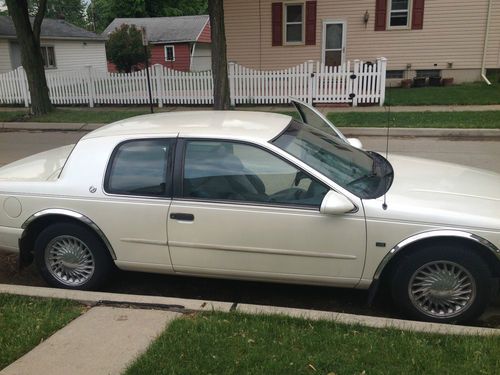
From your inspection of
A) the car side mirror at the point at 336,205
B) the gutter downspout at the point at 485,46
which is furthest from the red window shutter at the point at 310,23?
the car side mirror at the point at 336,205

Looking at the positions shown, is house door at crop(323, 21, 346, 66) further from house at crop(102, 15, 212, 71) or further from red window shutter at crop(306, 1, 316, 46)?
house at crop(102, 15, 212, 71)

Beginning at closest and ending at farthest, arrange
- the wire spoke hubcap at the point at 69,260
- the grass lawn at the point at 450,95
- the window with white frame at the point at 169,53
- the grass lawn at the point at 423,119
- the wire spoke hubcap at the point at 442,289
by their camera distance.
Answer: the wire spoke hubcap at the point at 442,289 < the wire spoke hubcap at the point at 69,260 < the grass lawn at the point at 423,119 < the grass lawn at the point at 450,95 < the window with white frame at the point at 169,53

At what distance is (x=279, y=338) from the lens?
320 centimetres

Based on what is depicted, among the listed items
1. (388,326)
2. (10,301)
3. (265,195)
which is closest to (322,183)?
(265,195)

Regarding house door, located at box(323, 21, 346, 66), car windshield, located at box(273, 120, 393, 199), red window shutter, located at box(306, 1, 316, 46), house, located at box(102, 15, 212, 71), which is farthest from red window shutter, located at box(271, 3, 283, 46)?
house, located at box(102, 15, 212, 71)

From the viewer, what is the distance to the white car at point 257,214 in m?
3.49

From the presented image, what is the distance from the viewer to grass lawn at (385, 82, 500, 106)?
1442cm

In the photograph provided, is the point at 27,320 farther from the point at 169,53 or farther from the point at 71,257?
the point at 169,53

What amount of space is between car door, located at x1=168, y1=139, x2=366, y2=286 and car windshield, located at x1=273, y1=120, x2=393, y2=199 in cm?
17

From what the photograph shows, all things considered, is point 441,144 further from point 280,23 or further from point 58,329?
point 280,23

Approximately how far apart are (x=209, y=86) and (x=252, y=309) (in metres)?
13.2

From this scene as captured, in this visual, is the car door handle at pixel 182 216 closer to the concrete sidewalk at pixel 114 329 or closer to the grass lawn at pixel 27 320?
the concrete sidewalk at pixel 114 329

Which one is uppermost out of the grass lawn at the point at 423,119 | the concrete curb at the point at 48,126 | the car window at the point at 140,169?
the car window at the point at 140,169

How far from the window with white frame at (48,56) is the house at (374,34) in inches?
502
